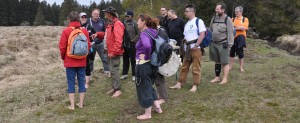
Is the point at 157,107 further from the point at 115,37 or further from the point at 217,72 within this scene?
the point at 217,72

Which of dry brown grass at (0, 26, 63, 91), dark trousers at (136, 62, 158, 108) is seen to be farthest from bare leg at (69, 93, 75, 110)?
dry brown grass at (0, 26, 63, 91)

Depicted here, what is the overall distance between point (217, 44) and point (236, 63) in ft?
16.0

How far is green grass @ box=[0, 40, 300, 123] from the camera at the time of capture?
670 centimetres

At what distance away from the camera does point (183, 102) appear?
750 cm

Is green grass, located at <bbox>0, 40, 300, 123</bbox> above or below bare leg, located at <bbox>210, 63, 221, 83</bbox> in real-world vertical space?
below

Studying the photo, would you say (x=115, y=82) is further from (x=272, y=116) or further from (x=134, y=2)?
(x=134, y=2)

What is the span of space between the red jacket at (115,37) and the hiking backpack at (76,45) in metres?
1.04

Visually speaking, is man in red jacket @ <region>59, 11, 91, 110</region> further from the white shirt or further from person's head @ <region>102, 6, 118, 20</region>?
the white shirt

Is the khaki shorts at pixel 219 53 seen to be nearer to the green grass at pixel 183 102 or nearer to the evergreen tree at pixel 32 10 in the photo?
the green grass at pixel 183 102

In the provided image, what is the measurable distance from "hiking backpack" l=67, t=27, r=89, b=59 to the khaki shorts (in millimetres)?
3676

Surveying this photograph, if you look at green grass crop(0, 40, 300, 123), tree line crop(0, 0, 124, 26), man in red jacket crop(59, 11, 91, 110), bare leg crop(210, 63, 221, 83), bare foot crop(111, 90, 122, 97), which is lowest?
green grass crop(0, 40, 300, 123)

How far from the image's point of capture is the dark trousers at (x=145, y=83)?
614 centimetres

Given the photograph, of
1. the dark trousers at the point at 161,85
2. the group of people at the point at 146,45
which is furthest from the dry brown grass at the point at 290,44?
the dark trousers at the point at 161,85

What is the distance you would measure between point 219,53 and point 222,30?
25.1 inches
